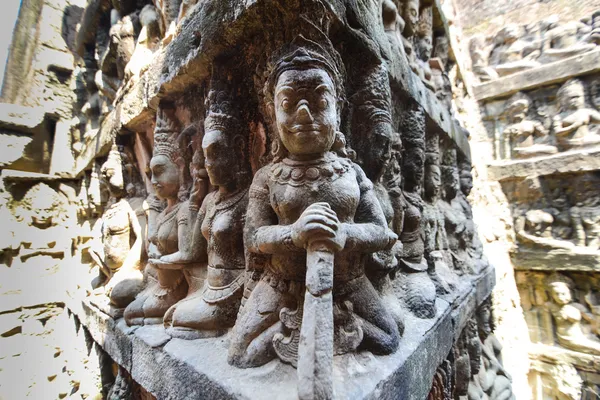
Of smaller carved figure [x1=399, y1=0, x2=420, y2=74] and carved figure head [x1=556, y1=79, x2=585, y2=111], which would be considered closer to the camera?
smaller carved figure [x1=399, y1=0, x2=420, y2=74]

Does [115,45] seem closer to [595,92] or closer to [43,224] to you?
[43,224]

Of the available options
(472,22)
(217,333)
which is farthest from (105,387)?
(472,22)

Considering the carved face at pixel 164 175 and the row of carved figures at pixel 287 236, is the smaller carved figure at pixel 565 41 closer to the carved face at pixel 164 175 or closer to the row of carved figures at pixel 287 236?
the row of carved figures at pixel 287 236

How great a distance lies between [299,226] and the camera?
42.6 inches

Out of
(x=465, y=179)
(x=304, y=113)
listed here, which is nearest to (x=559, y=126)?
Answer: (x=465, y=179)

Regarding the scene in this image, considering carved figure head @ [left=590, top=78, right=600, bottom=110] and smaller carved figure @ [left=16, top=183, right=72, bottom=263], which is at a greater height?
carved figure head @ [left=590, top=78, right=600, bottom=110]

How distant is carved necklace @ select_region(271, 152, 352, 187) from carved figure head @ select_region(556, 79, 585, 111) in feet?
22.5

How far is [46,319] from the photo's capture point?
3832 mm

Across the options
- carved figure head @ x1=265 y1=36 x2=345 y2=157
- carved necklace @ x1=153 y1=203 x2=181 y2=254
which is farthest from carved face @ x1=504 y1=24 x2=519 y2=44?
carved necklace @ x1=153 y1=203 x2=181 y2=254

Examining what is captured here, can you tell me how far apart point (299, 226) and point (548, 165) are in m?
6.73

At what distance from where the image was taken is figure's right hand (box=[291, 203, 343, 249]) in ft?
3.44

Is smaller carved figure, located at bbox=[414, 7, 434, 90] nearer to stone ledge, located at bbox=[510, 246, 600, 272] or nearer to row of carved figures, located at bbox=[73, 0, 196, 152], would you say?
row of carved figures, located at bbox=[73, 0, 196, 152]

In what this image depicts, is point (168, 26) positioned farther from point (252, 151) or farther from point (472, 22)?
point (472, 22)

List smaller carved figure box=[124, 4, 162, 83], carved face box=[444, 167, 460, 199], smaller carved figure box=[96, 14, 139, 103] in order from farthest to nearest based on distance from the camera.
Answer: carved face box=[444, 167, 460, 199], smaller carved figure box=[96, 14, 139, 103], smaller carved figure box=[124, 4, 162, 83]
